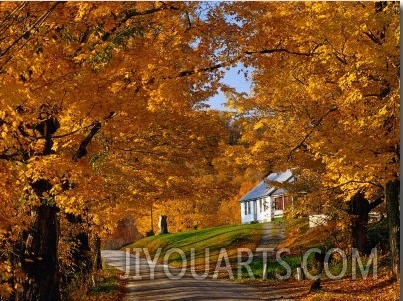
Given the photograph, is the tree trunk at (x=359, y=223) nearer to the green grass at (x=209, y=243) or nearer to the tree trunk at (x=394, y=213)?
the tree trunk at (x=394, y=213)

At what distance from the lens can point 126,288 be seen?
21.1m

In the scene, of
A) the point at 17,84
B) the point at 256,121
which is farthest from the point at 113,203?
the point at 17,84

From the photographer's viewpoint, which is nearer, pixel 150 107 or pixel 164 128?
pixel 150 107

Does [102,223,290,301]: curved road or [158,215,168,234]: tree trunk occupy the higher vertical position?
[158,215,168,234]: tree trunk

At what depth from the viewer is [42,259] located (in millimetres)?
11938

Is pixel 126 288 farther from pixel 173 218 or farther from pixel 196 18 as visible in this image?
pixel 173 218

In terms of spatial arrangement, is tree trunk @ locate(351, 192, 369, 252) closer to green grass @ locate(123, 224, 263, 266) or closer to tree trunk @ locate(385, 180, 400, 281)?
tree trunk @ locate(385, 180, 400, 281)

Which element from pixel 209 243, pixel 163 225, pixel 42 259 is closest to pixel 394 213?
pixel 42 259

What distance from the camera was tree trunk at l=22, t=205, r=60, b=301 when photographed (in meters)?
11.8

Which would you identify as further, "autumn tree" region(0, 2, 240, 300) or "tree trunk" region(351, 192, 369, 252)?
"tree trunk" region(351, 192, 369, 252)

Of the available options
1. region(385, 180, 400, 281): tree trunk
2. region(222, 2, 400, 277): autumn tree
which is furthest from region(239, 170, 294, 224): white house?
region(222, 2, 400, 277): autumn tree

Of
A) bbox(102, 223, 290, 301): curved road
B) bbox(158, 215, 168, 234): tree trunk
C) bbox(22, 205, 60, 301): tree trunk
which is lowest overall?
bbox(102, 223, 290, 301): curved road

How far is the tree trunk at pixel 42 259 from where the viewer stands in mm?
11789

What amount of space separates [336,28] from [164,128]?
7.49 metres
